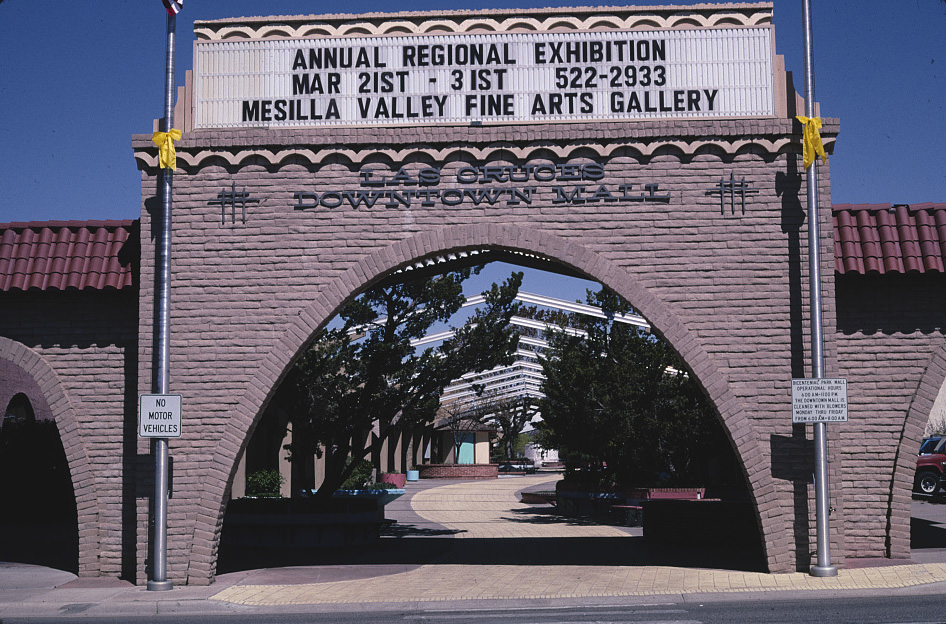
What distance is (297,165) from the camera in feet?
45.2

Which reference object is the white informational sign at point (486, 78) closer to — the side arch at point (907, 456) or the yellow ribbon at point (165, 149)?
the yellow ribbon at point (165, 149)

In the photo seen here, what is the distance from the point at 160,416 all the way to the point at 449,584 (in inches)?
179

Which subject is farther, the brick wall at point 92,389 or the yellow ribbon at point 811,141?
the brick wall at point 92,389

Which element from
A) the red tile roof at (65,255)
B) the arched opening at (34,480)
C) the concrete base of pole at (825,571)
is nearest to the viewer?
the concrete base of pole at (825,571)

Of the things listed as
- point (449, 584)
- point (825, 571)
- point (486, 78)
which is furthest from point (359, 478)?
point (825, 571)

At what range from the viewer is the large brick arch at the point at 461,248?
504 inches

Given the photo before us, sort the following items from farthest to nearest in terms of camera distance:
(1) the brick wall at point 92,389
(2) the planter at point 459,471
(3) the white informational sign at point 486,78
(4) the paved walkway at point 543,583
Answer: (2) the planter at point 459,471, (1) the brick wall at point 92,389, (3) the white informational sign at point 486,78, (4) the paved walkway at point 543,583

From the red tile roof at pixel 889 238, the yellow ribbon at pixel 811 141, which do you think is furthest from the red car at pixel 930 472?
the yellow ribbon at pixel 811 141

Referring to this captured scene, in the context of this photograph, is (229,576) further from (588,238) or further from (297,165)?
(588,238)

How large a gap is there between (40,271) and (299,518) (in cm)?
695

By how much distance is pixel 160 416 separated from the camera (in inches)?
498

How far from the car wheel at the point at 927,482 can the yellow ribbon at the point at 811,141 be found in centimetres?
2103

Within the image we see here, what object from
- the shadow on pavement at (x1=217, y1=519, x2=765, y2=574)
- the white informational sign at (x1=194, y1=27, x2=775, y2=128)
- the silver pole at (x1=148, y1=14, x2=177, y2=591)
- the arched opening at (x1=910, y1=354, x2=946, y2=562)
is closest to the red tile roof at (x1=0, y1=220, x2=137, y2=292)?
the silver pole at (x1=148, y1=14, x2=177, y2=591)

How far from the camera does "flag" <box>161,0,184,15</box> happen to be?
517 inches
